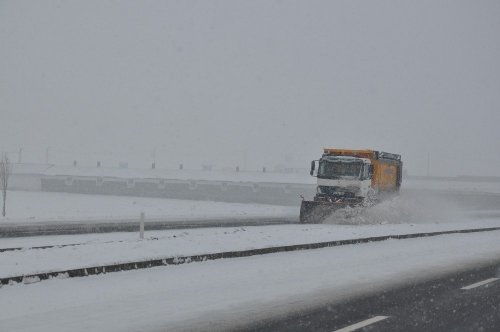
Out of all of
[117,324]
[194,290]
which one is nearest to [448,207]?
[194,290]

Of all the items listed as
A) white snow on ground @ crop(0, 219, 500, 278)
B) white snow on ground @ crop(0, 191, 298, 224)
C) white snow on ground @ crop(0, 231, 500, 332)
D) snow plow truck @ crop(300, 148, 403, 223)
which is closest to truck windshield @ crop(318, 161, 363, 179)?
snow plow truck @ crop(300, 148, 403, 223)

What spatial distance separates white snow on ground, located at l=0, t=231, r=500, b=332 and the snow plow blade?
1155 centimetres

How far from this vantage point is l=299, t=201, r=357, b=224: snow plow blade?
2661cm

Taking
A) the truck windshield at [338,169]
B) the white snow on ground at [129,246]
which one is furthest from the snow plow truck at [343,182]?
the white snow on ground at [129,246]

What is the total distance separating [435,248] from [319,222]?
406 inches

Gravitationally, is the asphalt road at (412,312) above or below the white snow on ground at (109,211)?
above

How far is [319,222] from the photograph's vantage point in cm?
2695

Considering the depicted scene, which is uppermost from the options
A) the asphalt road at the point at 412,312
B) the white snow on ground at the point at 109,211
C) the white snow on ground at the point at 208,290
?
the asphalt road at the point at 412,312

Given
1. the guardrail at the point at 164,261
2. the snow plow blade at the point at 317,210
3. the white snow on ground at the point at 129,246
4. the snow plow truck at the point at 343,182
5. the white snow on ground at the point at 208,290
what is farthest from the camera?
the snow plow truck at the point at 343,182

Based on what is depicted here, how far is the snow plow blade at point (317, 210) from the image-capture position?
2661 centimetres

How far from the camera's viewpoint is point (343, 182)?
27.5 m

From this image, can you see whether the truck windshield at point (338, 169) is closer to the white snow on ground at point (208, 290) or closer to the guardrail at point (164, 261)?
the guardrail at point (164, 261)

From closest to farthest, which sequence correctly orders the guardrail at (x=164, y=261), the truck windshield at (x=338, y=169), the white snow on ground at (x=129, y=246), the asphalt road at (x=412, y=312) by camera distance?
the asphalt road at (x=412, y=312) → the guardrail at (x=164, y=261) → the white snow on ground at (x=129, y=246) → the truck windshield at (x=338, y=169)

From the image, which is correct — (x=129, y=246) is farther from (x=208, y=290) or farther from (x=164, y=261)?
(x=208, y=290)
